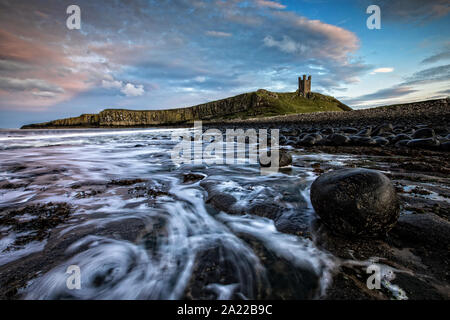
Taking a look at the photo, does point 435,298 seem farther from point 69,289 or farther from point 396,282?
point 69,289

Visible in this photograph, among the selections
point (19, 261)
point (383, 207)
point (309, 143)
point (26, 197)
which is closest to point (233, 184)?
point (383, 207)

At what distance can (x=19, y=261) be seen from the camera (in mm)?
1541

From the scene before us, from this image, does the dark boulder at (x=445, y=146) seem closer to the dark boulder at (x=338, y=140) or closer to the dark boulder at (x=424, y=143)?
the dark boulder at (x=424, y=143)

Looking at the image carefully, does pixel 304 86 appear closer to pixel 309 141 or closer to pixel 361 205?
pixel 309 141

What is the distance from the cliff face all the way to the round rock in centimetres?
9305

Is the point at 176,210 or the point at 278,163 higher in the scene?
the point at 278,163

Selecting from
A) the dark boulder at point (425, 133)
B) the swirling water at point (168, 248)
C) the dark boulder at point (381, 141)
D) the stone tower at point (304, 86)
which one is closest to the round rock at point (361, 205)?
the swirling water at point (168, 248)

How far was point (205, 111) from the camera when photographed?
368 feet

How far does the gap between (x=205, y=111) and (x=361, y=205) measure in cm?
11500

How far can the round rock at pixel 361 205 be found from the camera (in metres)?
1.70

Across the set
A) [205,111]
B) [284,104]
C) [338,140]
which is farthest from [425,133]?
[205,111]

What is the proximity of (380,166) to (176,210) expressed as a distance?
4.34 meters

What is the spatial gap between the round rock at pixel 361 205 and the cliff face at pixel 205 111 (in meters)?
93.0

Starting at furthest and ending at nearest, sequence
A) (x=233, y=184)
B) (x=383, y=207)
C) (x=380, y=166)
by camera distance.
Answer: (x=380, y=166) → (x=233, y=184) → (x=383, y=207)
